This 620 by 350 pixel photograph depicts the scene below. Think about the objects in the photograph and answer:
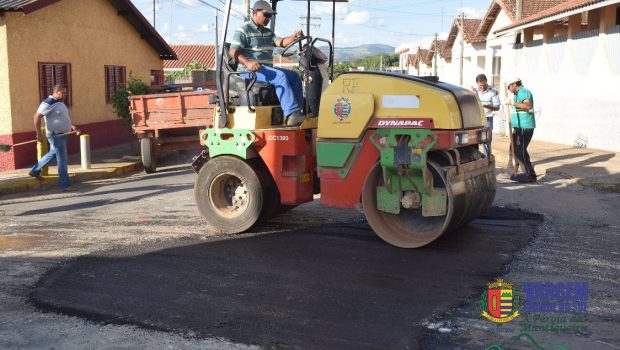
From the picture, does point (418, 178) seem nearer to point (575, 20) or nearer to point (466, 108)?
point (466, 108)

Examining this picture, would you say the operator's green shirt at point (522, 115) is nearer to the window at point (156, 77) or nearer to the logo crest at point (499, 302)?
the logo crest at point (499, 302)

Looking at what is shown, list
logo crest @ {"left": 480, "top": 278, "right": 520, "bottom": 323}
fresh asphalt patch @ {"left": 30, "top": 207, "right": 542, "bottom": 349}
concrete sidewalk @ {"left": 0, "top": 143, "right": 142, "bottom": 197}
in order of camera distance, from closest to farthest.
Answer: fresh asphalt patch @ {"left": 30, "top": 207, "right": 542, "bottom": 349}
logo crest @ {"left": 480, "top": 278, "right": 520, "bottom": 323}
concrete sidewalk @ {"left": 0, "top": 143, "right": 142, "bottom": 197}

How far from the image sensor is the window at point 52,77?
1472cm

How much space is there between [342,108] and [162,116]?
7.58m

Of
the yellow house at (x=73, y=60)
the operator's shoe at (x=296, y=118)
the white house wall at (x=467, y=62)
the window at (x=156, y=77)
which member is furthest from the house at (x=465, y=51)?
the operator's shoe at (x=296, y=118)

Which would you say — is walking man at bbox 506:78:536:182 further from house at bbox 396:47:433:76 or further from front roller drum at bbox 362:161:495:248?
house at bbox 396:47:433:76

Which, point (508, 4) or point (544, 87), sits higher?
point (508, 4)

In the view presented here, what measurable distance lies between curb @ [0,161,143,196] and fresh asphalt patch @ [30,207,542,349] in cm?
537

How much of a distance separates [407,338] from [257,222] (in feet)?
11.5

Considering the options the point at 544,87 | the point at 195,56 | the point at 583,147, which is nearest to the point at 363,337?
the point at 583,147

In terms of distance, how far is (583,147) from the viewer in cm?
1639

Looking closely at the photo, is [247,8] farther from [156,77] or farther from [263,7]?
[156,77]

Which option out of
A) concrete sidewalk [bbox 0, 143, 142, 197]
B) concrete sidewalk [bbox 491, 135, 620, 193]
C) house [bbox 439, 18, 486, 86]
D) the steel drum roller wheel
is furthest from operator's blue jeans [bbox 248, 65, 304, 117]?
house [bbox 439, 18, 486, 86]

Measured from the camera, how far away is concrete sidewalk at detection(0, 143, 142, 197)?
1174 centimetres
